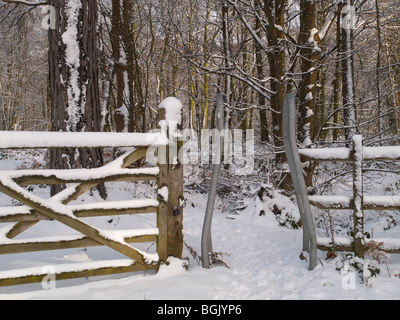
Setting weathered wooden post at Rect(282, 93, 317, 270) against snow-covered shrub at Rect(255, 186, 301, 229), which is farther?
snow-covered shrub at Rect(255, 186, 301, 229)

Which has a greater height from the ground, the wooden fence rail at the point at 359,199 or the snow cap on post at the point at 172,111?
the snow cap on post at the point at 172,111

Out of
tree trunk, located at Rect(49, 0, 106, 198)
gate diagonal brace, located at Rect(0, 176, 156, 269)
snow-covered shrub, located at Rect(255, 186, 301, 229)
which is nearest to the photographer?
gate diagonal brace, located at Rect(0, 176, 156, 269)

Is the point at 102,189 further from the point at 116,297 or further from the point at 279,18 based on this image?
the point at 279,18

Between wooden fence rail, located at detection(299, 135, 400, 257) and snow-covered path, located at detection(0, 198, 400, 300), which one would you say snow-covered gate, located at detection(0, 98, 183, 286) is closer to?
snow-covered path, located at detection(0, 198, 400, 300)

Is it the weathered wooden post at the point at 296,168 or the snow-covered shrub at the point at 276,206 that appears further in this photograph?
the snow-covered shrub at the point at 276,206

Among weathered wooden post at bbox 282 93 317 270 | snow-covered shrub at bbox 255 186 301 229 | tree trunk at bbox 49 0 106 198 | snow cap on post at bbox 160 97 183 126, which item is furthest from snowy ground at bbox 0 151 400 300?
snow-covered shrub at bbox 255 186 301 229

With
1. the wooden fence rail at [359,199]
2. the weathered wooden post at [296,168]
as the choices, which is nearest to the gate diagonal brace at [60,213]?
the weathered wooden post at [296,168]

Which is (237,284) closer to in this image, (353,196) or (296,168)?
(296,168)

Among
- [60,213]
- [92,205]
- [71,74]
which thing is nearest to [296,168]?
[92,205]

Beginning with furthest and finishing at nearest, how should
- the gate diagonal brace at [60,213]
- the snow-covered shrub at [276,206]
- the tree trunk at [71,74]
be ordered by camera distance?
the snow-covered shrub at [276,206] < the tree trunk at [71,74] < the gate diagonal brace at [60,213]

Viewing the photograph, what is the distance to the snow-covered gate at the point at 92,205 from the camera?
9.05ft

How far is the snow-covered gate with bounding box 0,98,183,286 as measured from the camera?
2760mm

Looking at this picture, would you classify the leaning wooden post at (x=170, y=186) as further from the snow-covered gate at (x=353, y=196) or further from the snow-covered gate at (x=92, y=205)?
the snow-covered gate at (x=353, y=196)
